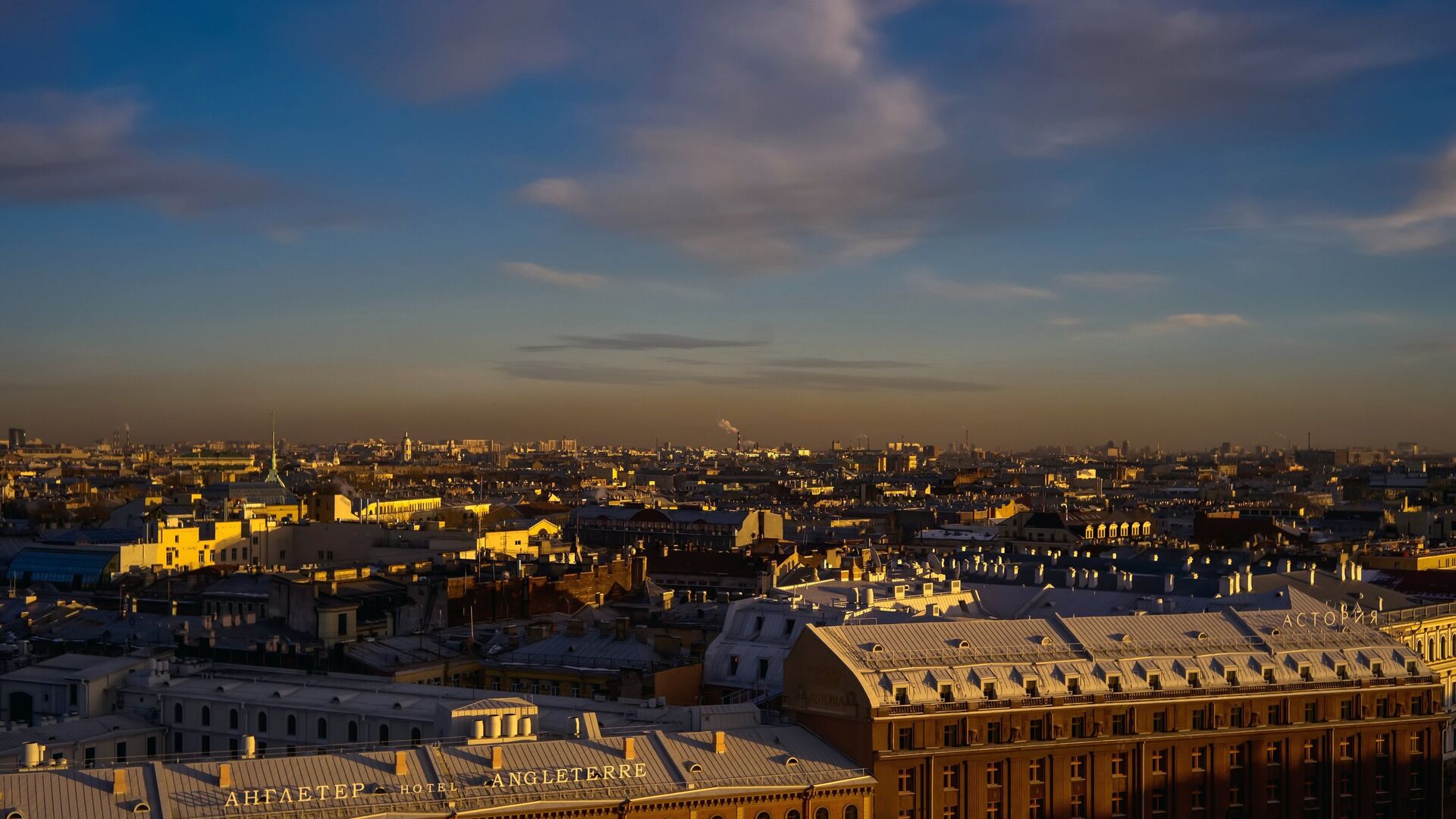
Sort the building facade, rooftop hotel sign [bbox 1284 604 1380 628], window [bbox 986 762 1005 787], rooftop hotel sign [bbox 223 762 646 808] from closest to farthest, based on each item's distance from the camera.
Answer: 1. rooftop hotel sign [bbox 223 762 646 808]
2. the building facade
3. window [bbox 986 762 1005 787]
4. rooftop hotel sign [bbox 1284 604 1380 628]

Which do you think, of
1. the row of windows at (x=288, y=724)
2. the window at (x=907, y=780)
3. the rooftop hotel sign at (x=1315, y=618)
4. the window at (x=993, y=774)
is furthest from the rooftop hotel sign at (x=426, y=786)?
the rooftop hotel sign at (x=1315, y=618)

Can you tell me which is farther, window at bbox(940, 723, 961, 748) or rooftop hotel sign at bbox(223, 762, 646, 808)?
window at bbox(940, 723, 961, 748)

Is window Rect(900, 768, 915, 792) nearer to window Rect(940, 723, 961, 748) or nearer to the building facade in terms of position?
→ the building facade

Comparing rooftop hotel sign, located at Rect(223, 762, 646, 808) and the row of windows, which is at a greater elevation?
rooftop hotel sign, located at Rect(223, 762, 646, 808)

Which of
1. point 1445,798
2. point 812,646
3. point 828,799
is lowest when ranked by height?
point 1445,798

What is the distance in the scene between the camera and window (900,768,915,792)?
46688 mm

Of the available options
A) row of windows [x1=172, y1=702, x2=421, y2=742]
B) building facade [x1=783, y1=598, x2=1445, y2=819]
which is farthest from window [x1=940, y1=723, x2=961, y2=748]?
row of windows [x1=172, y1=702, x2=421, y2=742]

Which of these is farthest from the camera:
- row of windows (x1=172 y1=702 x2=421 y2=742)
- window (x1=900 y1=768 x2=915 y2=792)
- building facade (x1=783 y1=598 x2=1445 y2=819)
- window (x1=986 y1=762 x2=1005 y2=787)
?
row of windows (x1=172 y1=702 x2=421 y2=742)

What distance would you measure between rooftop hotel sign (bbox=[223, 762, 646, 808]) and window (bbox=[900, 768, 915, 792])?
7.36m

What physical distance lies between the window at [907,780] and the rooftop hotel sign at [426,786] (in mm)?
7363

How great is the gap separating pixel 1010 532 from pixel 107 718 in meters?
102

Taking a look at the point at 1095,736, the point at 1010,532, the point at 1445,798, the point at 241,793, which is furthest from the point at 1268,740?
the point at 1010,532

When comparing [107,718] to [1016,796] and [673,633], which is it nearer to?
[673,633]

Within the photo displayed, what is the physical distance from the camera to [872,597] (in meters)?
65.8
